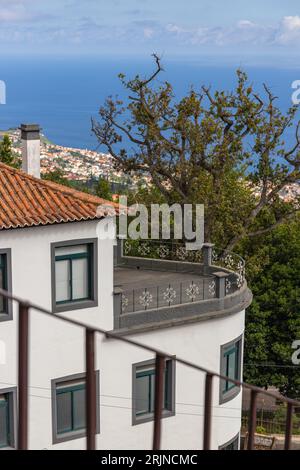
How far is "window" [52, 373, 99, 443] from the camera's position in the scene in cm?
1980

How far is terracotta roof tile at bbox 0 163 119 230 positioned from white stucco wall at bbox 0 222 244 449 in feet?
0.99

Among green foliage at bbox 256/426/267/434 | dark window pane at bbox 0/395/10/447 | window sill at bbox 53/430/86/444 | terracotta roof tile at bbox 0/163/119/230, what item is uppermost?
terracotta roof tile at bbox 0/163/119/230

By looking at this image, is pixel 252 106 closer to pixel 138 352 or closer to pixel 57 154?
pixel 138 352

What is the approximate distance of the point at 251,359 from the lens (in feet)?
118

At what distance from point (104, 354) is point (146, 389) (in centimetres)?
177

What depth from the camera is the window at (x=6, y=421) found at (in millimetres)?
19219

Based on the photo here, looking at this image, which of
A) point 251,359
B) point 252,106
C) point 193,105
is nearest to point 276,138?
point 252,106

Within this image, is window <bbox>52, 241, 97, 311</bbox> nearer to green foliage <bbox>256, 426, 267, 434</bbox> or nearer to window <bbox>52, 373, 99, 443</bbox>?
window <bbox>52, 373, 99, 443</bbox>

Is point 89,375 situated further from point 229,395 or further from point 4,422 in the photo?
point 229,395

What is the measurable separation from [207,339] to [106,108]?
16.4 meters

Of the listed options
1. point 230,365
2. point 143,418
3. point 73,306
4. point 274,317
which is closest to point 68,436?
point 143,418

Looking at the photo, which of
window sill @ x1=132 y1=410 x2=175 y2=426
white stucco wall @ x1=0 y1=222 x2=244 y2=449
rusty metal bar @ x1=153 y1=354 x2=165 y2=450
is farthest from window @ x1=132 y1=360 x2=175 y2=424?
rusty metal bar @ x1=153 y1=354 x2=165 y2=450
